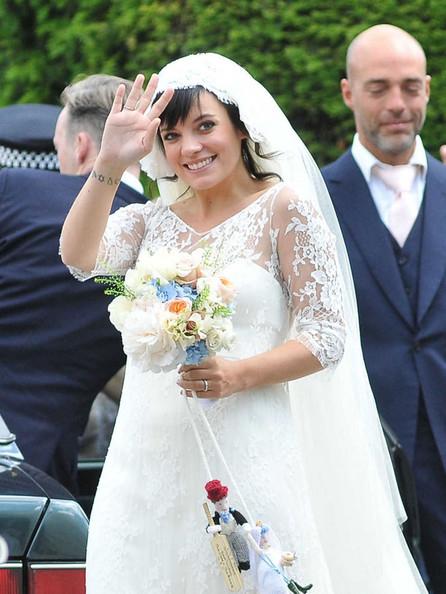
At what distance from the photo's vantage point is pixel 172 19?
28.5 feet

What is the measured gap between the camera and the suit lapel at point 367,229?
17.3ft

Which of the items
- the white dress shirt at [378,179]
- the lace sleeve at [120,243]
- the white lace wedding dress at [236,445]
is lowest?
the white lace wedding dress at [236,445]

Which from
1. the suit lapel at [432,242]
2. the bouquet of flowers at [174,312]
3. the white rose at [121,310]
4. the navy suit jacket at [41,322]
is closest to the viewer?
the bouquet of flowers at [174,312]

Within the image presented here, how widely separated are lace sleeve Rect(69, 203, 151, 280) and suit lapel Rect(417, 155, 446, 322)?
1.69 m

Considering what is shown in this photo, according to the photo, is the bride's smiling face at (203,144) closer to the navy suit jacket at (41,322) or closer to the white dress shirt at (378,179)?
the navy suit jacket at (41,322)

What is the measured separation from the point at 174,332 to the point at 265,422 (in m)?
0.46

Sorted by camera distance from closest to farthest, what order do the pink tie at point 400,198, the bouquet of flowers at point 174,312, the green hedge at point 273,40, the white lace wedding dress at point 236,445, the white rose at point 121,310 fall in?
1. the bouquet of flowers at point 174,312
2. the white rose at point 121,310
3. the white lace wedding dress at point 236,445
4. the pink tie at point 400,198
5. the green hedge at point 273,40

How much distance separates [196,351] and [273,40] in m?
5.26

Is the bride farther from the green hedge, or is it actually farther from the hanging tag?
the green hedge

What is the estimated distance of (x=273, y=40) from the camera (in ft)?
27.2

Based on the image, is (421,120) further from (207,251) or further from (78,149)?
(207,251)

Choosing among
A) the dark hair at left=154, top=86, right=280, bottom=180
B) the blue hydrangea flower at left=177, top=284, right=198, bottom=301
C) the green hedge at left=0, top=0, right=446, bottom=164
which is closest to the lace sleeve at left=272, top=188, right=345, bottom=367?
the dark hair at left=154, top=86, right=280, bottom=180

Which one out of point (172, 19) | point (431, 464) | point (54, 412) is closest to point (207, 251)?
point (54, 412)

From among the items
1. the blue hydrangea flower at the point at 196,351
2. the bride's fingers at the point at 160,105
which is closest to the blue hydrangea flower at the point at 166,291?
the blue hydrangea flower at the point at 196,351
